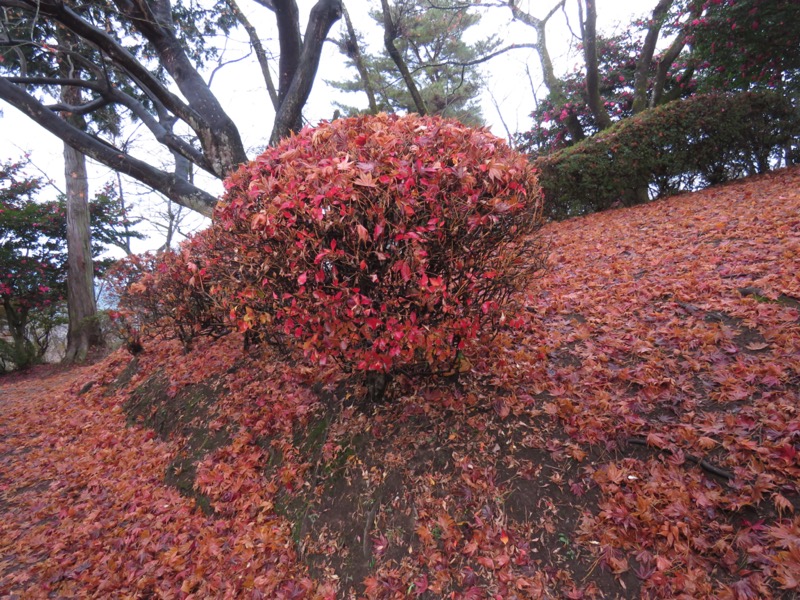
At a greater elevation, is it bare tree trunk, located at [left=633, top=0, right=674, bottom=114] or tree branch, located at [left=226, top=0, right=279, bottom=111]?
tree branch, located at [left=226, top=0, right=279, bottom=111]

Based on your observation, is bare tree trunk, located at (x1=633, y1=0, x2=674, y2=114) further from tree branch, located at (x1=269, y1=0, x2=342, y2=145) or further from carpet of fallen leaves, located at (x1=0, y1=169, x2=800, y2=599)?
tree branch, located at (x1=269, y1=0, x2=342, y2=145)

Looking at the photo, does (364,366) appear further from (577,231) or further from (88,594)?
(577,231)

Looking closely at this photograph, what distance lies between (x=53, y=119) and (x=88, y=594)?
229 inches

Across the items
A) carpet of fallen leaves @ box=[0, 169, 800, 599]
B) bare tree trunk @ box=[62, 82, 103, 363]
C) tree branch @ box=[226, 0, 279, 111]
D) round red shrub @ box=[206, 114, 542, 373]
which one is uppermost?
tree branch @ box=[226, 0, 279, 111]

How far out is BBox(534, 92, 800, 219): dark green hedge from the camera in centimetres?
633

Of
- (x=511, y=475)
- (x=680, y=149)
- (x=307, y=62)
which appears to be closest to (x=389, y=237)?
(x=511, y=475)

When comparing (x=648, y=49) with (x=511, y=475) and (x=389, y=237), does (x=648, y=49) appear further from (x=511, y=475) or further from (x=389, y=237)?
(x=511, y=475)

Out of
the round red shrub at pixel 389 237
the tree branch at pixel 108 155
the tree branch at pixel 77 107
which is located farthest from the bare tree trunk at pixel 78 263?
the round red shrub at pixel 389 237

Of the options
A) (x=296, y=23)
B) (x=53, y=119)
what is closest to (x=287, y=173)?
(x=296, y=23)

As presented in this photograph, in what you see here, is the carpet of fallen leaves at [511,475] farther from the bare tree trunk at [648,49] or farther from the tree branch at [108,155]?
the bare tree trunk at [648,49]

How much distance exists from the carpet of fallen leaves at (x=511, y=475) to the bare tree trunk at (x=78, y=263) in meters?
6.89

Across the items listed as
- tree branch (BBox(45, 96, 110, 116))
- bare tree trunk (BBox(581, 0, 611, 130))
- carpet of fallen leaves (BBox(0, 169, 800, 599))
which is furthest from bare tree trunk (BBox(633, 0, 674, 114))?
tree branch (BBox(45, 96, 110, 116))

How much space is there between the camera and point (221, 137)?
5.25 m

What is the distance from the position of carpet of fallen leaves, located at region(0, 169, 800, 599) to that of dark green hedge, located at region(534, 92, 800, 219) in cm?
302
